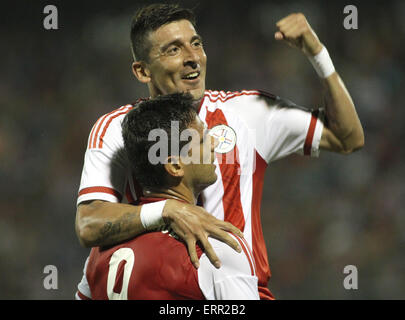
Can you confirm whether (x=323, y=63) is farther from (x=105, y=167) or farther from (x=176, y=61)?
(x=105, y=167)

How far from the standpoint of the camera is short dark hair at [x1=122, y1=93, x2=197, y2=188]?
2.25 m

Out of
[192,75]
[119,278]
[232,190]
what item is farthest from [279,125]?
[119,278]

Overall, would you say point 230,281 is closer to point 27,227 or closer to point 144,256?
point 144,256

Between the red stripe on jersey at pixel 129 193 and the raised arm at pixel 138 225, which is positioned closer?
the raised arm at pixel 138 225

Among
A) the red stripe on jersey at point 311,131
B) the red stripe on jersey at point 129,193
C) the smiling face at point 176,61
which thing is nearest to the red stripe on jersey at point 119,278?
the red stripe on jersey at point 129,193

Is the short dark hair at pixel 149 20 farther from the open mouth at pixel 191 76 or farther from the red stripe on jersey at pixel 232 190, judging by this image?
the red stripe on jersey at pixel 232 190

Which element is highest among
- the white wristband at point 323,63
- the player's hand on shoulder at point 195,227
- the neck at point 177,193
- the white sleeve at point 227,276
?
the white wristband at point 323,63

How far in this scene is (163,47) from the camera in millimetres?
2977

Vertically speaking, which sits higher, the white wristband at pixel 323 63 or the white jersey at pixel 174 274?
the white wristband at pixel 323 63

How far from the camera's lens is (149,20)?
9.91 ft

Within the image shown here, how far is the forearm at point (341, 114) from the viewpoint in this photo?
2.68 m

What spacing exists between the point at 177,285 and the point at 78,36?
495cm

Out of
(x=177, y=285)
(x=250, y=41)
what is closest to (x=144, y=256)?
(x=177, y=285)

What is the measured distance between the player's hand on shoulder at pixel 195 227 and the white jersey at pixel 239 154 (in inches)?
21.3
